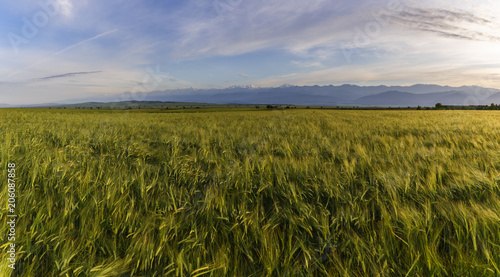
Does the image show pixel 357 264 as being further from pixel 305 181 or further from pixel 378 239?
pixel 305 181

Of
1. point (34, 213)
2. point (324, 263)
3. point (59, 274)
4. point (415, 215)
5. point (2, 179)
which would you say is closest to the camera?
point (59, 274)

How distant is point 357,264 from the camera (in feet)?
4.03

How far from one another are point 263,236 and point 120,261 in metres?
0.88

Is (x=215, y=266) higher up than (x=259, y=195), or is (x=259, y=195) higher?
(x=259, y=195)

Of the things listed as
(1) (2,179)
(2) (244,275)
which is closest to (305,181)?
(2) (244,275)

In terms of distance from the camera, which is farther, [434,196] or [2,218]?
[434,196]

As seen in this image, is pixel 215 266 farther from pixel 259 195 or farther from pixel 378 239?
pixel 378 239

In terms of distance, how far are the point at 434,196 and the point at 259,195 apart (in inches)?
64.2

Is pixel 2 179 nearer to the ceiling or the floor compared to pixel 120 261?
nearer to the ceiling

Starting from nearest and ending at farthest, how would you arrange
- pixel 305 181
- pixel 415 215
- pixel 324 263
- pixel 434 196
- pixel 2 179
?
pixel 324 263 < pixel 415 215 < pixel 434 196 < pixel 305 181 < pixel 2 179

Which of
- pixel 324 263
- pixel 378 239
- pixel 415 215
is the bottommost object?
pixel 324 263

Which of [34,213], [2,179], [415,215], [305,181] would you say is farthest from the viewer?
[2,179]

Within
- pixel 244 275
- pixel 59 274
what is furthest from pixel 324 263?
pixel 59 274

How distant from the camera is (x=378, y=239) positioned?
1360mm
